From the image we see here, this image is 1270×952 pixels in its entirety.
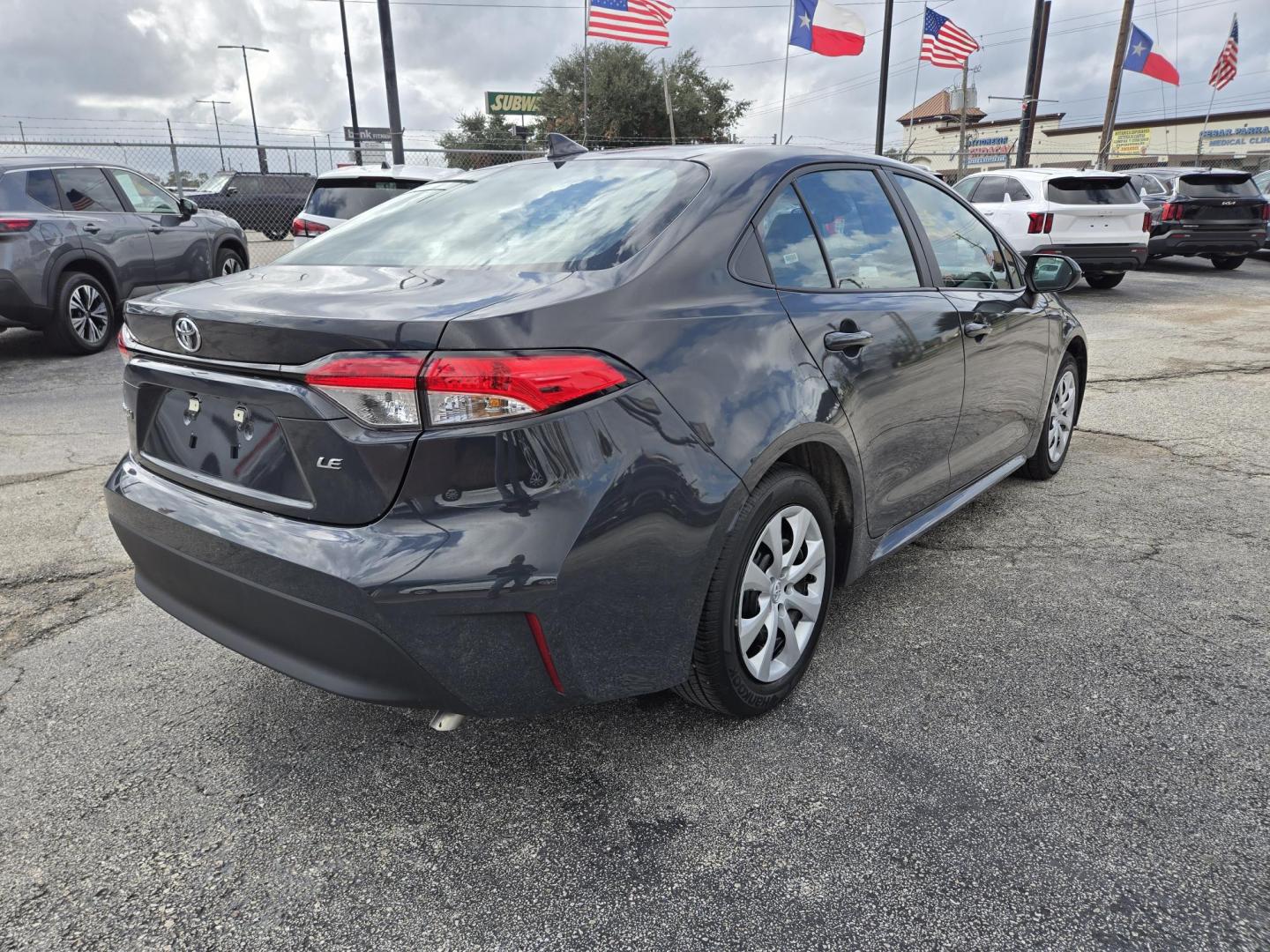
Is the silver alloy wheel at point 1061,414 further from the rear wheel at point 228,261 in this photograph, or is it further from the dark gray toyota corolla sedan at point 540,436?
the rear wheel at point 228,261

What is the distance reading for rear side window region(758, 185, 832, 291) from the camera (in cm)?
256

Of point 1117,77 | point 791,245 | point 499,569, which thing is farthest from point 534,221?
point 1117,77

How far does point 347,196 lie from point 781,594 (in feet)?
31.0

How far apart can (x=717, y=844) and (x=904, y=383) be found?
5.15ft

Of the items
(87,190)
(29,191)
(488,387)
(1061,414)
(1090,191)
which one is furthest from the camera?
(1090,191)

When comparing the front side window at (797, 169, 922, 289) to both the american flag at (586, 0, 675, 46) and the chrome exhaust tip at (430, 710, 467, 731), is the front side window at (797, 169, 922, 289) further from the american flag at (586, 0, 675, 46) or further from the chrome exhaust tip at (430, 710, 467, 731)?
the american flag at (586, 0, 675, 46)

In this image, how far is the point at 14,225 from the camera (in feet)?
24.7

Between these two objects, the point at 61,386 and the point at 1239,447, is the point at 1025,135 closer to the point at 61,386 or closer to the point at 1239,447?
the point at 1239,447

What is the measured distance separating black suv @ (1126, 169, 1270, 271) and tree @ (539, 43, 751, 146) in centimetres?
2747

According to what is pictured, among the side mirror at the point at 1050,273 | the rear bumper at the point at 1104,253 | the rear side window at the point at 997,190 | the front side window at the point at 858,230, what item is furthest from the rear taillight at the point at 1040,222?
the front side window at the point at 858,230

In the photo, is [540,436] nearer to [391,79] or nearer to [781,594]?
[781,594]

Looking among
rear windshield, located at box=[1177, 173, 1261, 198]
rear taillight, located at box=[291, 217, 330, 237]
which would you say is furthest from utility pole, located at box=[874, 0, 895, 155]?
rear taillight, located at box=[291, 217, 330, 237]

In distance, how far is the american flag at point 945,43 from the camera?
20891 millimetres

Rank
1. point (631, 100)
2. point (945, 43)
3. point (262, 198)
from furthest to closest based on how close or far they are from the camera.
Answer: point (631, 100) → point (262, 198) → point (945, 43)
